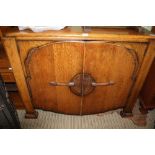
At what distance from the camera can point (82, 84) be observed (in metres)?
1.13

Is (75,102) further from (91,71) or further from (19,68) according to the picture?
(19,68)

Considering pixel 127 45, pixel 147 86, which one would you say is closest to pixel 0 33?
pixel 127 45

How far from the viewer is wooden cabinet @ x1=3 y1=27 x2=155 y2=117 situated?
2.98 ft

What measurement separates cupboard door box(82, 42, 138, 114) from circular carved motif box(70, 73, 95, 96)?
3 centimetres

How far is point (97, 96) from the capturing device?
48.2 inches

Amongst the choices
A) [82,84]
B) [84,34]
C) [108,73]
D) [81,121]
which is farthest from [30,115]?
[84,34]

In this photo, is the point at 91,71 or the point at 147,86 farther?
the point at 147,86

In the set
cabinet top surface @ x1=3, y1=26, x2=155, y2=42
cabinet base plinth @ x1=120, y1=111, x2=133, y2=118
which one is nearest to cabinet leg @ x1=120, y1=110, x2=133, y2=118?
cabinet base plinth @ x1=120, y1=111, x2=133, y2=118

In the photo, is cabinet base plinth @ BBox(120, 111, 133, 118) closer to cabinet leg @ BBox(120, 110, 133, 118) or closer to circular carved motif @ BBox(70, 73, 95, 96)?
cabinet leg @ BBox(120, 110, 133, 118)

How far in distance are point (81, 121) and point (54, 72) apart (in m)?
0.49

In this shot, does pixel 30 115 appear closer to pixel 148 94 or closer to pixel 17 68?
pixel 17 68

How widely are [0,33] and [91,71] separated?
0.52m
